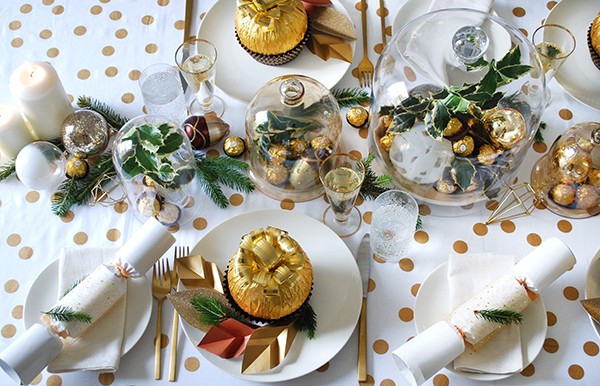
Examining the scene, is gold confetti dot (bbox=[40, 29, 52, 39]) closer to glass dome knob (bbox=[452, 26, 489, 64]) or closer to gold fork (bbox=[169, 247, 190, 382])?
gold fork (bbox=[169, 247, 190, 382])

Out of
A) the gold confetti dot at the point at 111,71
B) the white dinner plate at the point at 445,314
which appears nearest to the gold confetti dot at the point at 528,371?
the white dinner plate at the point at 445,314

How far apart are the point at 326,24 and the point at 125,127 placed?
1.66ft

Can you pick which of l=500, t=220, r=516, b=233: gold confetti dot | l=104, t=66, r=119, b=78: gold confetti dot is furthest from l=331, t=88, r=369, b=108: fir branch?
→ l=104, t=66, r=119, b=78: gold confetti dot

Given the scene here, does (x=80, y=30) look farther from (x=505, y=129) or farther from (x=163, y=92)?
(x=505, y=129)

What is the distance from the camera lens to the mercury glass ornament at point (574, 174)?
126 cm

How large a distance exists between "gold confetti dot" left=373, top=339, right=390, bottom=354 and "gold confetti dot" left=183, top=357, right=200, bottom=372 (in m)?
0.33

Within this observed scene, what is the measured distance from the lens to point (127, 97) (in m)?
1.44

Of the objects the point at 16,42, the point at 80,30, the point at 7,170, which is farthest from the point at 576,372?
the point at 16,42

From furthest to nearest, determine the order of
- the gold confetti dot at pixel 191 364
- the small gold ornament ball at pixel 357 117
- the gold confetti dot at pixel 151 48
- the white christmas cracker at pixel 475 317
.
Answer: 1. the gold confetti dot at pixel 151 48
2. the small gold ornament ball at pixel 357 117
3. the gold confetti dot at pixel 191 364
4. the white christmas cracker at pixel 475 317

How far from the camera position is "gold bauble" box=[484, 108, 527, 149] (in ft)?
4.06

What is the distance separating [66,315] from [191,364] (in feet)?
0.78

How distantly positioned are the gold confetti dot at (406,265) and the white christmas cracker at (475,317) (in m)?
0.13

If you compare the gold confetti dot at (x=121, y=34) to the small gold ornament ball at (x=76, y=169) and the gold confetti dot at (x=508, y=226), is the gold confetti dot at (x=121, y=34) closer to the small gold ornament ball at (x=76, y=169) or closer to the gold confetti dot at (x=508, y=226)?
the small gold ornament ball at (x=76, y=169)

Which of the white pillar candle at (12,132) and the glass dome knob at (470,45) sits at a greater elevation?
the glass dome knob at (470,45)
